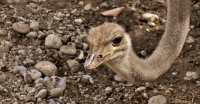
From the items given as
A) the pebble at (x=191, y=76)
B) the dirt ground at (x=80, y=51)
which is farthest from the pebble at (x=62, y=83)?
the pebble at (x=191, y=76)

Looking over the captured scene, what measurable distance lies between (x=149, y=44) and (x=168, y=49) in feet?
→ 1.02

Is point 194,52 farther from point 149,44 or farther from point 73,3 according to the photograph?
point 73,3

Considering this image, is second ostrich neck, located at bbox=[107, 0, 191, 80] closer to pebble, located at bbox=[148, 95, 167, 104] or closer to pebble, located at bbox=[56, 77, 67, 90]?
pebble, located at bbox=[148, 95, 167, 104]

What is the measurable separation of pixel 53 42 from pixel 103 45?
78cm

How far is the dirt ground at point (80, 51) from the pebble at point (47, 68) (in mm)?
55

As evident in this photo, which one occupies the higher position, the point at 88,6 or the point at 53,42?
the point at 88,6

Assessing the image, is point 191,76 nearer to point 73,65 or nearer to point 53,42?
point 73,65

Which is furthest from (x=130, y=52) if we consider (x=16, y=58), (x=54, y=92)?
(x=16, y=58)

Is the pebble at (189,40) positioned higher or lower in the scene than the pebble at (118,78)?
higher

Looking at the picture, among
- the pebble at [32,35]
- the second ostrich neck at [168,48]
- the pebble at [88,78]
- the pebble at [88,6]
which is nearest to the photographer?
the second ostrich neck at [168,48]

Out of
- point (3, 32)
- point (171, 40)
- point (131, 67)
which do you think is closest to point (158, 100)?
point (131, 67)

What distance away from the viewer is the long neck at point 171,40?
13.6ft

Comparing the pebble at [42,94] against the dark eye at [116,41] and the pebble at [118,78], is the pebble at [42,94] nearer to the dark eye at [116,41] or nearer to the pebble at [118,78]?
the pebble at [118,78]

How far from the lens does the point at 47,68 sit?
4.26 metres
